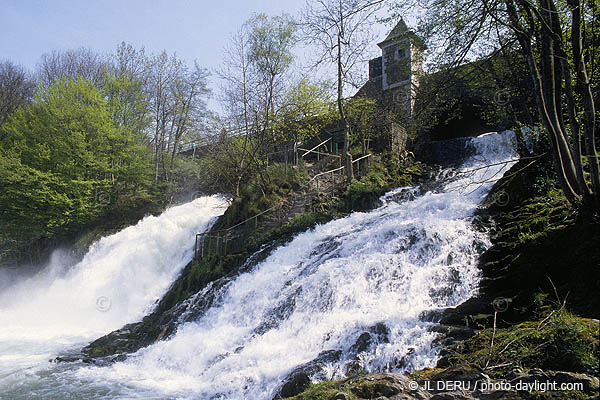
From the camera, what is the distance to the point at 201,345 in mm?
9562

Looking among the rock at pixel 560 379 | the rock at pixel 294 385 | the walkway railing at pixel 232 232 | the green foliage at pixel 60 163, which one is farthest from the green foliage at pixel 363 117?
the rock at pixel 560 379

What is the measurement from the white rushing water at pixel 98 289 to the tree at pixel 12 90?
14.6 m

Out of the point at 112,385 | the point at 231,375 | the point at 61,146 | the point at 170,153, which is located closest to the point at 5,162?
the point at 61,146

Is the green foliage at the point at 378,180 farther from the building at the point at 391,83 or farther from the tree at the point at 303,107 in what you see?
the tree at the point at 303,107

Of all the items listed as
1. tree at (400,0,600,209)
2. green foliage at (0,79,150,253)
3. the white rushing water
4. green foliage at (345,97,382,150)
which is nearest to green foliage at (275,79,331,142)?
green foliage at (345,97,382,150)

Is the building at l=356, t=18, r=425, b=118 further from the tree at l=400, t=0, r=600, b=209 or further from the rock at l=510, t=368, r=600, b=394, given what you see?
the rock at l=510, t=368, r=600, b=394

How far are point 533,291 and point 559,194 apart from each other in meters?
2.80

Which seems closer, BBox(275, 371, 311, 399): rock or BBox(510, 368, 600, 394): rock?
BBox(510, 368, 600, 394): rock

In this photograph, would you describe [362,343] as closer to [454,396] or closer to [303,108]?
[454,396]

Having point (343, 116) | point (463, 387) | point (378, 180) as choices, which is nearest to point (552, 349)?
point (463, 387)

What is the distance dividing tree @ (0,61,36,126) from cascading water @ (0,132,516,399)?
90.5ft

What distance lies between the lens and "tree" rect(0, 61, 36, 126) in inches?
1180

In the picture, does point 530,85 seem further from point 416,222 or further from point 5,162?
point 5,162

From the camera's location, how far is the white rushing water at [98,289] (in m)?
14.2
